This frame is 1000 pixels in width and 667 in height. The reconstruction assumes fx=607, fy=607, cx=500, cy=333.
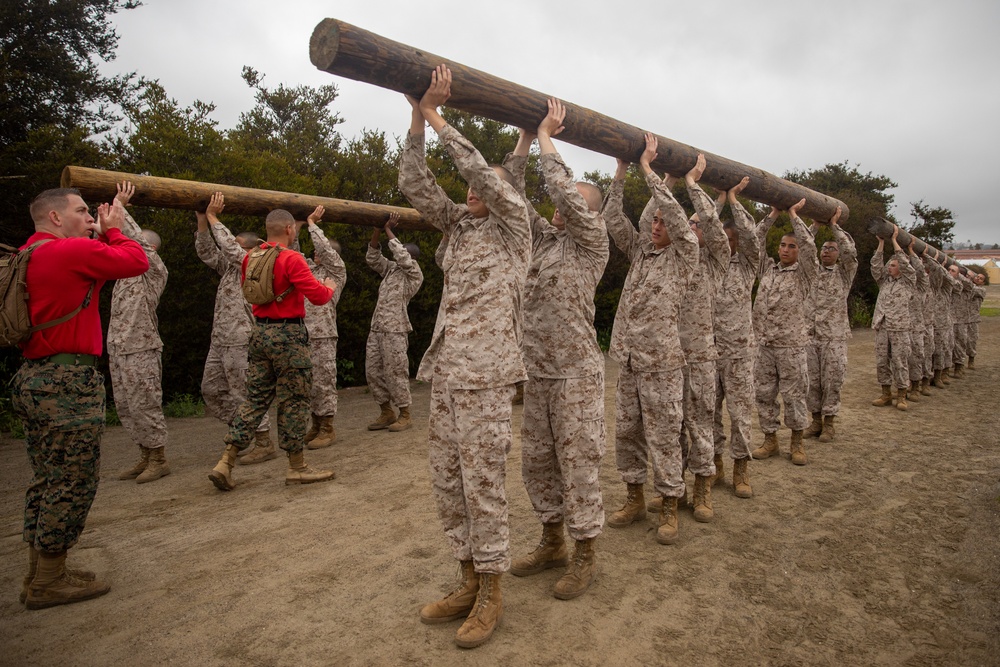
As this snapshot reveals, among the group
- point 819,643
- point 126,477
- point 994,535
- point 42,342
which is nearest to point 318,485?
point 126,477

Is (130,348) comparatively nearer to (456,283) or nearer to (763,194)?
(456,283)

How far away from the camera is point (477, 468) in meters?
3.11

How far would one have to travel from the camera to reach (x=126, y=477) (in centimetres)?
596

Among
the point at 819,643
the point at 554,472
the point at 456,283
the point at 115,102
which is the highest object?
the point at 115,102

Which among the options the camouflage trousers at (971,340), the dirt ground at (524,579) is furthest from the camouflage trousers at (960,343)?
the dirt ground at (524,579)

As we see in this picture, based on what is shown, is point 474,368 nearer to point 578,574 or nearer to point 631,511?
point 578,574

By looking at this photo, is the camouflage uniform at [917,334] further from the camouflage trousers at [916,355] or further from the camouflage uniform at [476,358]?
the camouflage uniform at [476,358]

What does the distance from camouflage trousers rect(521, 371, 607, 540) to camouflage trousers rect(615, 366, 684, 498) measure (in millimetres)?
914

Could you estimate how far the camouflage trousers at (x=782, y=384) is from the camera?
6.42 metres

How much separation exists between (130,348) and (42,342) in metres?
2.63

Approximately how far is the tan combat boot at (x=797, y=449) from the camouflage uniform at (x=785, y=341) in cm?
8

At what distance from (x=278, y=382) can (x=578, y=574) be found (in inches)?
127

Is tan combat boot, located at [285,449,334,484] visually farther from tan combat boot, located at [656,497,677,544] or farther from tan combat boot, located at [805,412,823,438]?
tan combat boot, located at [805,412,823,438]

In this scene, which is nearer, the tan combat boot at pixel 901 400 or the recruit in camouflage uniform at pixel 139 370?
the recruit in camouflage uniform at pixel 139 370
